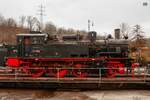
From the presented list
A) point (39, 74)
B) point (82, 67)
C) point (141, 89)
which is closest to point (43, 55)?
point (39, 74)

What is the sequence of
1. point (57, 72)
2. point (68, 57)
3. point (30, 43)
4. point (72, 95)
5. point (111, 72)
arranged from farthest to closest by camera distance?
point (30, 43)
point (68, 57)
point (57, 72)
point (111, 72)
point (72, 95)

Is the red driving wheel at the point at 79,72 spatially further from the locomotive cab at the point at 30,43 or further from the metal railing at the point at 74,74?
the locomotive cab at the point at 30,43

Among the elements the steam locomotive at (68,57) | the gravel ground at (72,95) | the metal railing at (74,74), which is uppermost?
the steam locomotive at (68,57)

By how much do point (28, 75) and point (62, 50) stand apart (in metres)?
3.08

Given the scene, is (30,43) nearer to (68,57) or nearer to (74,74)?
(68,57)

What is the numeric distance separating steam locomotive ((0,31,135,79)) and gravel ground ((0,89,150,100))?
1.82 metres

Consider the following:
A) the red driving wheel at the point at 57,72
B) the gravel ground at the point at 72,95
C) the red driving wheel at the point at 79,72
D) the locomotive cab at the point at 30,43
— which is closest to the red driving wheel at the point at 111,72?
the red driving wheel at the point at 79,72

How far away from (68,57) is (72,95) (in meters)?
3.90

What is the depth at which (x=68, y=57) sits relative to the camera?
20.8 metres

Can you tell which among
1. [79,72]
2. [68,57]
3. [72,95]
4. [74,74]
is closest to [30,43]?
[68,57]

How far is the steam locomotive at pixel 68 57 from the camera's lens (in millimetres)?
20422

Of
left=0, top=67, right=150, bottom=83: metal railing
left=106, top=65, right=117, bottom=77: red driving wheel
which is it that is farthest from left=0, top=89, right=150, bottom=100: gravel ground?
left=106, top=65, right=117, bottom=77: red driving wheel

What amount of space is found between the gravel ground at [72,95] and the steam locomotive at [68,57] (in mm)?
1825

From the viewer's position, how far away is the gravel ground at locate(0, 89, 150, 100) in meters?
16.7
